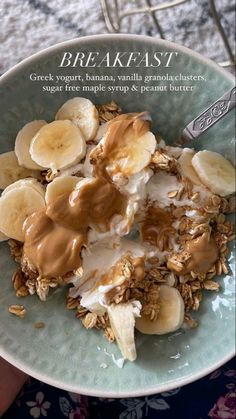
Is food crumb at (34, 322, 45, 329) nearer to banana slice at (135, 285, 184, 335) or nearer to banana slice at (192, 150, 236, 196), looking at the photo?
banana slice at (135, 285, 184, 335)

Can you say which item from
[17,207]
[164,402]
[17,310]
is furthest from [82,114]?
[164,402]

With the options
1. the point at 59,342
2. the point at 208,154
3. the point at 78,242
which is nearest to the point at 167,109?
the point at 208,154

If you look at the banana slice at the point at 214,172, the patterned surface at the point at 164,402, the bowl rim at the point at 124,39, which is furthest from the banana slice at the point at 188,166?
the patterned surface at the point at 164,402

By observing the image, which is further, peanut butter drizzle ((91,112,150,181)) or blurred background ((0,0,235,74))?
blurred background ((0,0,235,74))

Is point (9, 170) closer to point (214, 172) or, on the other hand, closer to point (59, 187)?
point (59, 187)

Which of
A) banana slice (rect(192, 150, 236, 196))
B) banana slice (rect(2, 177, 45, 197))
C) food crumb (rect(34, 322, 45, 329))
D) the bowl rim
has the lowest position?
food crumb (rect(34, 322, 45, 329))

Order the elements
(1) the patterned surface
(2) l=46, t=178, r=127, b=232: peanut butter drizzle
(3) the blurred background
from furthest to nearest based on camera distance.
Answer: (3) the blurred background, (1) the patterned surface, (2) l=46, t=178, r=127, b=232: peanut butter drizzle

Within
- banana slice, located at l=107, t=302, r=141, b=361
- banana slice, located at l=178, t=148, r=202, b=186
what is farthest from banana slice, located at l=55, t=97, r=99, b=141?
banana slice, located at l=107, t=302, r=141, b=361

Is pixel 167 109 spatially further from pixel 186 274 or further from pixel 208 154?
pixel 186 274
